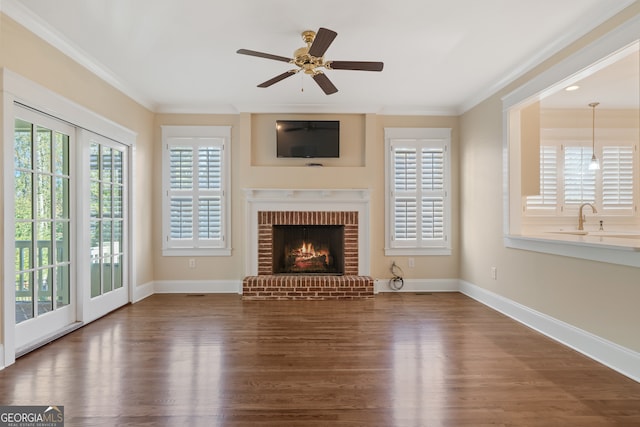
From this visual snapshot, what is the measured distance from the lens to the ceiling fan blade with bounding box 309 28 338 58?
2.34 metres

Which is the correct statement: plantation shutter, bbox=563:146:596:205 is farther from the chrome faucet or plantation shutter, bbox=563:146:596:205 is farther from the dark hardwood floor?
the dark hardwood floor

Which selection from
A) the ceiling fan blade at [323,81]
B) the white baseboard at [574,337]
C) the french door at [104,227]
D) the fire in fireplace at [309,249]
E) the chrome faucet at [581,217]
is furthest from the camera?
the fire in fireplace at [309,249]

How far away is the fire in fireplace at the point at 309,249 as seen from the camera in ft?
17.5

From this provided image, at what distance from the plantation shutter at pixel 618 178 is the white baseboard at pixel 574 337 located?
7.66 ft

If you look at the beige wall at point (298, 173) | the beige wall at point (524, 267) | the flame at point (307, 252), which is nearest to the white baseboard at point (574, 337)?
the beige wall at point (524, 267)

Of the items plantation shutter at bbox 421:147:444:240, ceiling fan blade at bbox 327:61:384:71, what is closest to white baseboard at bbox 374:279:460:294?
plantation shutter at bbox 421:147:444:240

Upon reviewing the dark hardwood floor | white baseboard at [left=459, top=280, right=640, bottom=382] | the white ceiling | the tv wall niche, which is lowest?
the dark hardwood floor

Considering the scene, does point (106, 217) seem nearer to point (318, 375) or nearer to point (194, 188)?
point (194, 188)

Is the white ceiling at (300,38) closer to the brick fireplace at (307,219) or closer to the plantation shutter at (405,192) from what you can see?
the plantation shutter at (405,192)

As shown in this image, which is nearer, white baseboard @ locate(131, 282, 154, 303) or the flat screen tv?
white baseboard @ locate(131, 282, 154, 303)

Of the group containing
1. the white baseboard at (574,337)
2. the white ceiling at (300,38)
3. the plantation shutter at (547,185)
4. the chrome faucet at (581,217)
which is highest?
the white ceiling at (300,38)

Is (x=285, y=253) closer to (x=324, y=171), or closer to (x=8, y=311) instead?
(x=324, y=171)

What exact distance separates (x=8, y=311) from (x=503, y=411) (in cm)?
341

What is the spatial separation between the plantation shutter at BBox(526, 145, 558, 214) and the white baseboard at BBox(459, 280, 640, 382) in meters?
1.51
